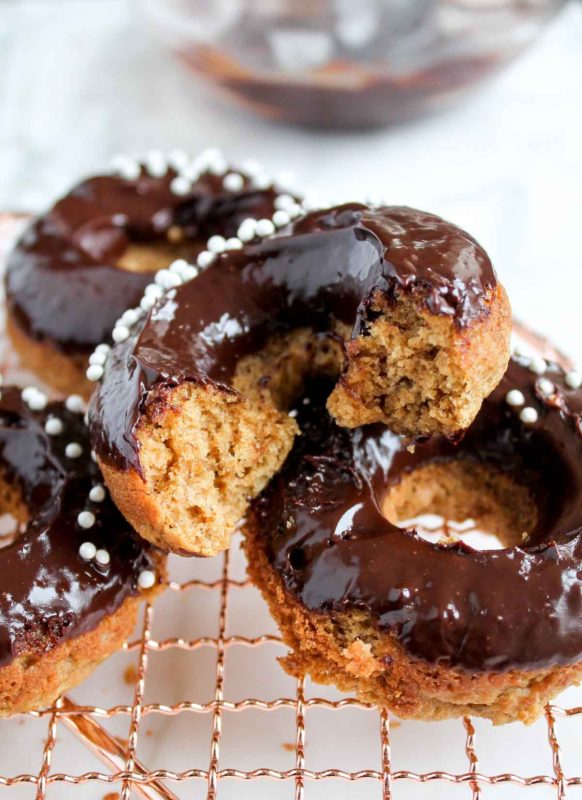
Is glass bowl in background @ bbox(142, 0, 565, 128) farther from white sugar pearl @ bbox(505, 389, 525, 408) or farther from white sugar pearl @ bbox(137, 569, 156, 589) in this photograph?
white sugar pearl @ bbox(137, 569, 156, 589)

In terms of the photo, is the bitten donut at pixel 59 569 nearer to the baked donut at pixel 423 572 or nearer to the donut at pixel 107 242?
the baked donut at pixel 423 572

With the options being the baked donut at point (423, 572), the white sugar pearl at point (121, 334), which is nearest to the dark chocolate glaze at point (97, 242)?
the white sugar pearl at point (121, 334)

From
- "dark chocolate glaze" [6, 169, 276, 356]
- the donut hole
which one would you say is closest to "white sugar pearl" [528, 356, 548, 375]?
the donut hole

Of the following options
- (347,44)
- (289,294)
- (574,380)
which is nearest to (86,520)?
(289,294)

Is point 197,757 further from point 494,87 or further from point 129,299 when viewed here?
point 494,87

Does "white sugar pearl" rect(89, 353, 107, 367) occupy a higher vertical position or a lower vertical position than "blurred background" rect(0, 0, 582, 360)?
lower
